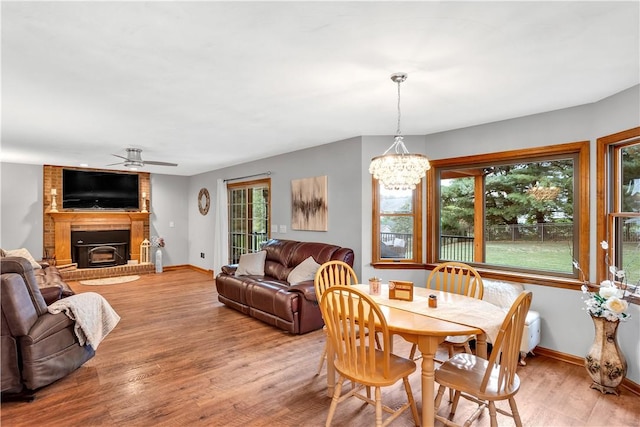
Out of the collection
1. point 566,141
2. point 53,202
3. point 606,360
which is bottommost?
point 606,360

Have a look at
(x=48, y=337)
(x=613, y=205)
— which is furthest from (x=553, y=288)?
(x=48, y=337)

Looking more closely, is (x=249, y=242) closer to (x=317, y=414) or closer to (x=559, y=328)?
(x=317, y=414)

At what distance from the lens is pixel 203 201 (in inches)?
319

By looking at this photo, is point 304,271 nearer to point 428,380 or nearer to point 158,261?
point 428,380

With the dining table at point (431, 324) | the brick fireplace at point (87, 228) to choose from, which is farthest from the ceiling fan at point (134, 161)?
the dining table at point (431, 324)

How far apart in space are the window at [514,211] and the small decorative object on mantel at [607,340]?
24.0 inches

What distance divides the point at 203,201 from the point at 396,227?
5338 mm

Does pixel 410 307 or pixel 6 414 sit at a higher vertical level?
pixel 410 307

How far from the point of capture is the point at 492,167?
3990 millimetres

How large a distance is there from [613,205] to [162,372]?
14.3 feet

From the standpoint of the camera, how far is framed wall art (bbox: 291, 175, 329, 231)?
493cm

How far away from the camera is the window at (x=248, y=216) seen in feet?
21.0

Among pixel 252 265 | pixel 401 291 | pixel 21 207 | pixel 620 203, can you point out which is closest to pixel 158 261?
pixel 21 207

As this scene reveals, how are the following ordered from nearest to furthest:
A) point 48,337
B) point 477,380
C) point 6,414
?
point 477,380
point 6,414
point 48,337
